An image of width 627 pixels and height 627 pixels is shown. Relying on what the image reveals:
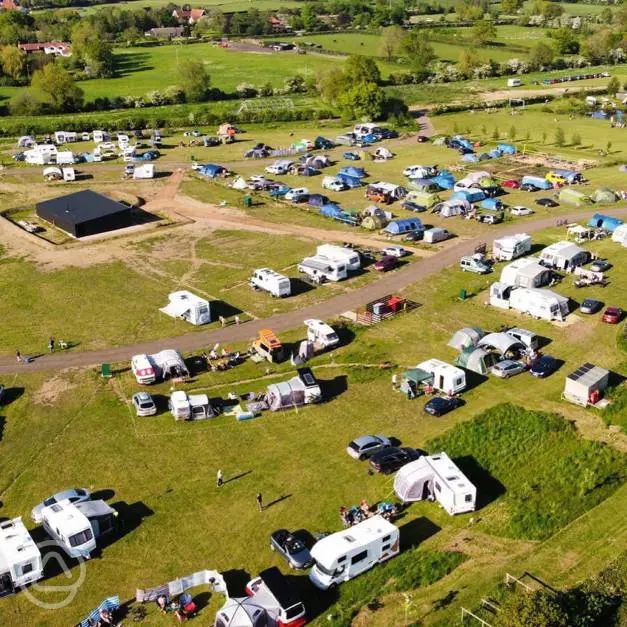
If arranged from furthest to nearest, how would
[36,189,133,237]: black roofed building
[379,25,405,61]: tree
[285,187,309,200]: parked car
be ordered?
[379,25,405,61]: tree < [285,187,309,200]: parked car < [36,189,133,237]: black roofed building

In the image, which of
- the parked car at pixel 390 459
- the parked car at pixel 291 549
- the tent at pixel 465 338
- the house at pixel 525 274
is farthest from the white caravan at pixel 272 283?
the parked car at pixel 291 549

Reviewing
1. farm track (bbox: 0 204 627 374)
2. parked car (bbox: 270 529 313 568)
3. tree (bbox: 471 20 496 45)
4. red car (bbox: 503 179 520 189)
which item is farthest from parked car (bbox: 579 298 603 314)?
tree (bbox: 471 20 496 45)

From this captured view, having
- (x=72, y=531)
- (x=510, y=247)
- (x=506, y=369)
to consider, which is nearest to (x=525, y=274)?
(x=510, y=247)

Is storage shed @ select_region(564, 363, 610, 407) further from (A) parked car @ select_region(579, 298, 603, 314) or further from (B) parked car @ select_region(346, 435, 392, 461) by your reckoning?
(B) parked car @ select_region(346, 435, 392, 461)

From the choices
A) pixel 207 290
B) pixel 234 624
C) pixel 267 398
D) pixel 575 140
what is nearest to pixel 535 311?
pixel 267 398

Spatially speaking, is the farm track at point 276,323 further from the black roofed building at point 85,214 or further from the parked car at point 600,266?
the black roofed building at point 85,214
